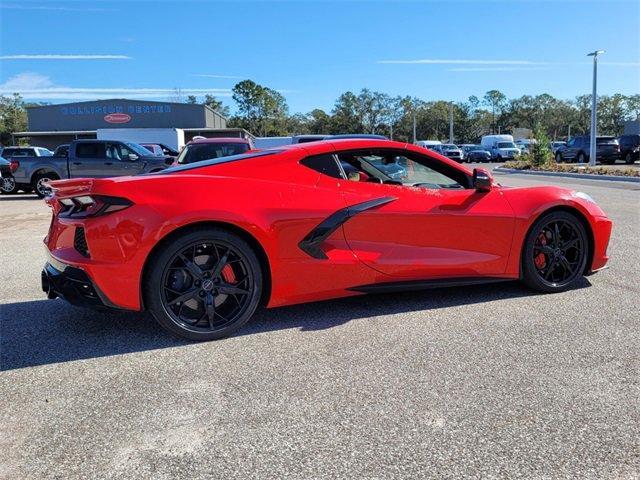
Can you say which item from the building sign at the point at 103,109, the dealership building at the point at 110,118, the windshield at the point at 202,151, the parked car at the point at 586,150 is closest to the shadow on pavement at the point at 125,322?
the windshield at the point at 202,151

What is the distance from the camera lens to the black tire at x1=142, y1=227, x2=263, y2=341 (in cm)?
361

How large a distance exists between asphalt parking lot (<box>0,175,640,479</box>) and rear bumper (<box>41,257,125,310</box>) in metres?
0.32

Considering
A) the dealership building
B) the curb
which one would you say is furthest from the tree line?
the curb

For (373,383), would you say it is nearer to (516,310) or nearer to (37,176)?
(516,310)

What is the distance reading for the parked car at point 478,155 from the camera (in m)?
47.2

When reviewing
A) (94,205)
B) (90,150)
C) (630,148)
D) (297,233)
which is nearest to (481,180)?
(297,233)

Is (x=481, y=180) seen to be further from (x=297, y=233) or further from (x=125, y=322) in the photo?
(x=125, y=322)

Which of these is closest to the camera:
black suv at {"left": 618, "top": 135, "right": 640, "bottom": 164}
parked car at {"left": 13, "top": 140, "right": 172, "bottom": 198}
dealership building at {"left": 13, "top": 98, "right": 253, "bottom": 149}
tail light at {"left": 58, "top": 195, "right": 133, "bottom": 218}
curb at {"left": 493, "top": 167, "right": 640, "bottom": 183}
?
tail light at {"left": 58, "top": 195, "right": 133, "bottom": 218}

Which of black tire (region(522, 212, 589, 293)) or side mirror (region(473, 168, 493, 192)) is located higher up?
side mirror (region(473, 168, 493, 192))

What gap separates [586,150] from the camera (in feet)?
114

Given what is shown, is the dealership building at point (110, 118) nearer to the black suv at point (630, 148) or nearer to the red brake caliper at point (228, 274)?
the black suv at point (630, 148)

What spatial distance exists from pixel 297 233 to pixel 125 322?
151 centimetres

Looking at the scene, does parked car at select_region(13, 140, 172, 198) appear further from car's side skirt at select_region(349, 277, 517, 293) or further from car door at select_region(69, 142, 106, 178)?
car's side skirt at select_region(349, 277, 517, 293)

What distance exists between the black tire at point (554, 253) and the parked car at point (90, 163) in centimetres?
1221
